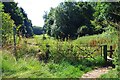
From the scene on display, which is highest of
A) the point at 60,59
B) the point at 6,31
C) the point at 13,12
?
the point at 13,12

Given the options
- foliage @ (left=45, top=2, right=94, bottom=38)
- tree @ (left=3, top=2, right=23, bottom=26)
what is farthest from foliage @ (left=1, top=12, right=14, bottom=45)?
tree @ (left=3, top=2, right=23, bottom=26)

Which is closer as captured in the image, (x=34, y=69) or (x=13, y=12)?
(x=34, y=69)

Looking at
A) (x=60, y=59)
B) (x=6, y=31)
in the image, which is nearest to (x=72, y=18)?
(x=6, y=31)

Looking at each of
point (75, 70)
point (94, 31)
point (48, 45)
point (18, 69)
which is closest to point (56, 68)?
point (75, 70)

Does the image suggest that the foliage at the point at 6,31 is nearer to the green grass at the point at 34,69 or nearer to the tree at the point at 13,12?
the green grass at the point at 34,69

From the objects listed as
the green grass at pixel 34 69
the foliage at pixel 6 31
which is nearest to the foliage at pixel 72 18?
the foliage at pixel 6 31

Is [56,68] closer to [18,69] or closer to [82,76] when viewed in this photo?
[82,76]

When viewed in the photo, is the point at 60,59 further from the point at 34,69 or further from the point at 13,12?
the point at 13,12

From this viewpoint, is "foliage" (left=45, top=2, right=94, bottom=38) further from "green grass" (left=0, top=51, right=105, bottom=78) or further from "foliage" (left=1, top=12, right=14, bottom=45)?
"green grass" (left=0, top=51, right=105, bottom=78)

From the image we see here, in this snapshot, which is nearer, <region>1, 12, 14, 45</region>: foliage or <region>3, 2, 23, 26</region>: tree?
<region>1, 12, 14, 45</region>: foliage

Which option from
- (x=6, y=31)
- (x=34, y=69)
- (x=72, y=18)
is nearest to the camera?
(x=34, y=69)

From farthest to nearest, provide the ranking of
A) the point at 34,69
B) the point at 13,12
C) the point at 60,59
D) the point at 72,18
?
the point at 13,12 < the point at 72,18 < the point at 60,59 < the point at 34,69

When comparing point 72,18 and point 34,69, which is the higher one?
point 72,18

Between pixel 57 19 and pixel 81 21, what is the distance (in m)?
2.78
